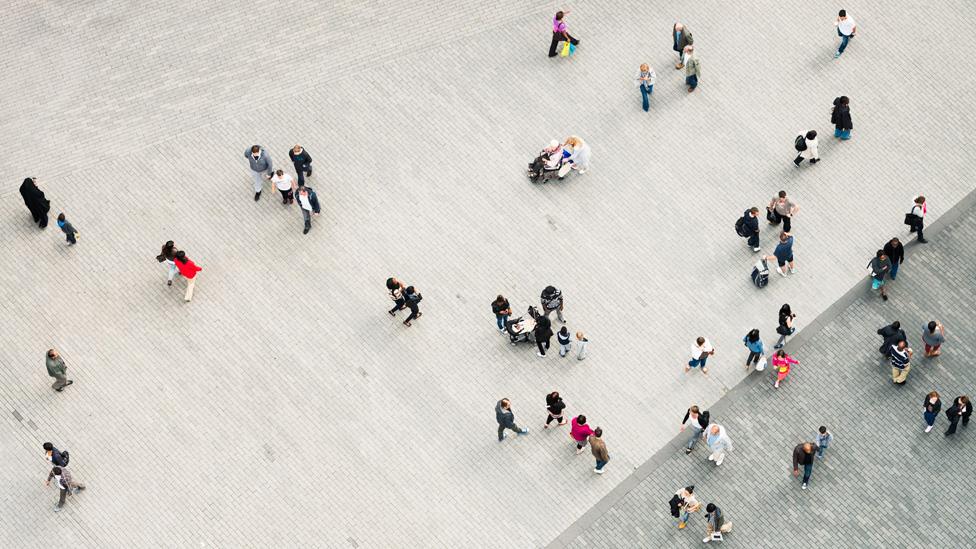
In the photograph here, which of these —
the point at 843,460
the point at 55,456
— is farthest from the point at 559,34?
the point at 55,456

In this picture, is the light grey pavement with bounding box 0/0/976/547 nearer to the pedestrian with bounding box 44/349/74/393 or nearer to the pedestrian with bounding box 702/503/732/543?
the pedestrian with bounding box 44/349/74/393

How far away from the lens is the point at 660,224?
106ft

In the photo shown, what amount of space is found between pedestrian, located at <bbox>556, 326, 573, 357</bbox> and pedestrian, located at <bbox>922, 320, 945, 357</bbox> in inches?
276

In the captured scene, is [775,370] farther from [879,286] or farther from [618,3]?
[618,3]

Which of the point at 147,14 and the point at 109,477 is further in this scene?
the point at 147,14

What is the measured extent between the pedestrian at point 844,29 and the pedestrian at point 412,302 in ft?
38.7

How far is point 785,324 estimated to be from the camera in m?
29.8

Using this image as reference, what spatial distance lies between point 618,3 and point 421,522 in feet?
46.3

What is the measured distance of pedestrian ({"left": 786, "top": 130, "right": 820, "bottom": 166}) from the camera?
32.7 metres

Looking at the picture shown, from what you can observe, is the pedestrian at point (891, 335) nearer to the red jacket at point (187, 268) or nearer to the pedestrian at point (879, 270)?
the pedestrian at point (879, 270)

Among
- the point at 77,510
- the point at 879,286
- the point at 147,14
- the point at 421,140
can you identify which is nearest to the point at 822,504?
the point at 879,286

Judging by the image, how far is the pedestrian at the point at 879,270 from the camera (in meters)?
30.6

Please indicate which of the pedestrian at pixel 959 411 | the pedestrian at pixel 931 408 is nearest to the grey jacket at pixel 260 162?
the pedestrian at pixel 931 408

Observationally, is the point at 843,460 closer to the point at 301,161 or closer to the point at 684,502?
the point at 684,502
